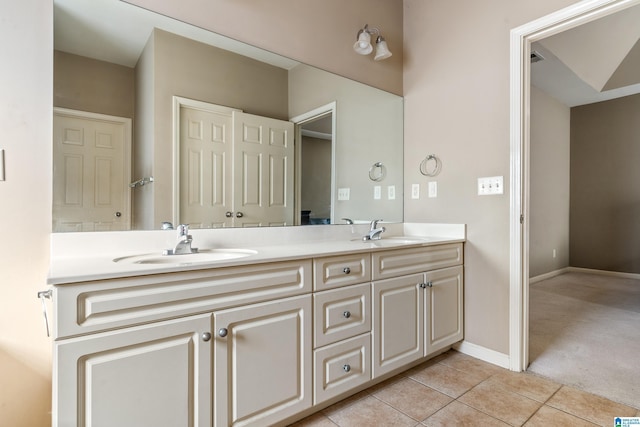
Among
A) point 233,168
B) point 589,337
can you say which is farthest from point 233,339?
point 589,337

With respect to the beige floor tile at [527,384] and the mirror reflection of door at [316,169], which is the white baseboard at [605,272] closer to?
the beige floor tile at [527,384]

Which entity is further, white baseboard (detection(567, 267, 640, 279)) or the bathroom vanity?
white baseboard (detection(567, 267, 640, 279))

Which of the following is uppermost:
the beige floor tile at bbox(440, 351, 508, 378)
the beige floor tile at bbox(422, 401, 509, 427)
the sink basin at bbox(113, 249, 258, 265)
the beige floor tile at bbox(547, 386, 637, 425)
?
the sink basin at bbox(113, 249, 258, 265)

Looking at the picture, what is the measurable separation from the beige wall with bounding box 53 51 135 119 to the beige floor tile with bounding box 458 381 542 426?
83.6 inches

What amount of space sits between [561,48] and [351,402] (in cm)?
392

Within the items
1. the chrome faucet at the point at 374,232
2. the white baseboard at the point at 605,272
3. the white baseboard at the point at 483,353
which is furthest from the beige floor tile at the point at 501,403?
the white baseboard at the point at 605,272

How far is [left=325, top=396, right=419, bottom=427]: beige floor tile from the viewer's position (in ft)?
4.76

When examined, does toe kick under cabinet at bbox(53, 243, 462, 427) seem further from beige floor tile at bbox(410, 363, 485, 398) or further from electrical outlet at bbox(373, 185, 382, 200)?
electrical outlet at bbox(373, 185, 382, 200)

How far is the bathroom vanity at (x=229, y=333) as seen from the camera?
3.07 feet

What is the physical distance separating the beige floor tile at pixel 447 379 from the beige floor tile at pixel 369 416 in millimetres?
343

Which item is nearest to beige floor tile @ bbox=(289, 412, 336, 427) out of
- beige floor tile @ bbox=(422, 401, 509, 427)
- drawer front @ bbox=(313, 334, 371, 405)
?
drawer front @ bbox=(313, 334, 371, 405)

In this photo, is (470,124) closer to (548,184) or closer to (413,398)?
(413,398)

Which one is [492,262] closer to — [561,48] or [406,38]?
[406,38]

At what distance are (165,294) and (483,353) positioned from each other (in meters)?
1.95
